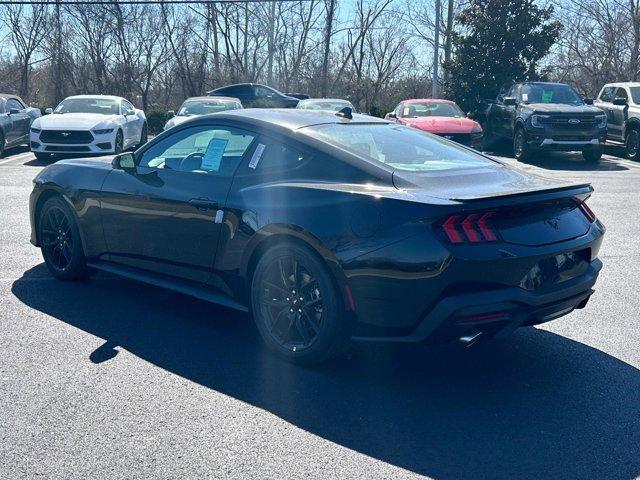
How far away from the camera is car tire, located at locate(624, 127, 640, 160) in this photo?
19359 mm

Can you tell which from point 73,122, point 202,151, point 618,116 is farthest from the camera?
point 618,116

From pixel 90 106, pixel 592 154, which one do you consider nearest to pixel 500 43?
pixel 592 154

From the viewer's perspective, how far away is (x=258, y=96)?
1219 inches

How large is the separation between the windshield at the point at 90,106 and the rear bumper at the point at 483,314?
1474 cm

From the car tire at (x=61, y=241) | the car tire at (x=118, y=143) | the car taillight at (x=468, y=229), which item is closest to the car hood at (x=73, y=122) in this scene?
the car tire at (x=118, y=143)

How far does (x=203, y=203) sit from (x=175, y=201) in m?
0.30

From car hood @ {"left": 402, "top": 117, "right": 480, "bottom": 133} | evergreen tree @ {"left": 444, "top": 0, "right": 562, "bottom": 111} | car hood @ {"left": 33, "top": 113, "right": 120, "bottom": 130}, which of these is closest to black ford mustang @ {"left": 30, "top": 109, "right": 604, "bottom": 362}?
car hood @ {"left": 33, "top": 113, "right": 120, "bottom": 130}

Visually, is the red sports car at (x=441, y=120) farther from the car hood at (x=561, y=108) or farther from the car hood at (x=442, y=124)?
the car hood at (x=561, y=108)

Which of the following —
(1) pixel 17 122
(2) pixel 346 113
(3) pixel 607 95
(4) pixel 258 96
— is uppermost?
(2) pixel 346 113

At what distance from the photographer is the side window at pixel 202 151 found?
530 centimetres

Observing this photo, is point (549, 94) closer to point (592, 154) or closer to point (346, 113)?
point (592, 154)

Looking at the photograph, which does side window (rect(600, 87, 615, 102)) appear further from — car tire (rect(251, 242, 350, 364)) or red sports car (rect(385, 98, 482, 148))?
car tire (rect(251, 242, 350, 364))

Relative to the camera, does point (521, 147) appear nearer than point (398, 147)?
No

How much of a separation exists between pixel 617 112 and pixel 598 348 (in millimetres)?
16351
